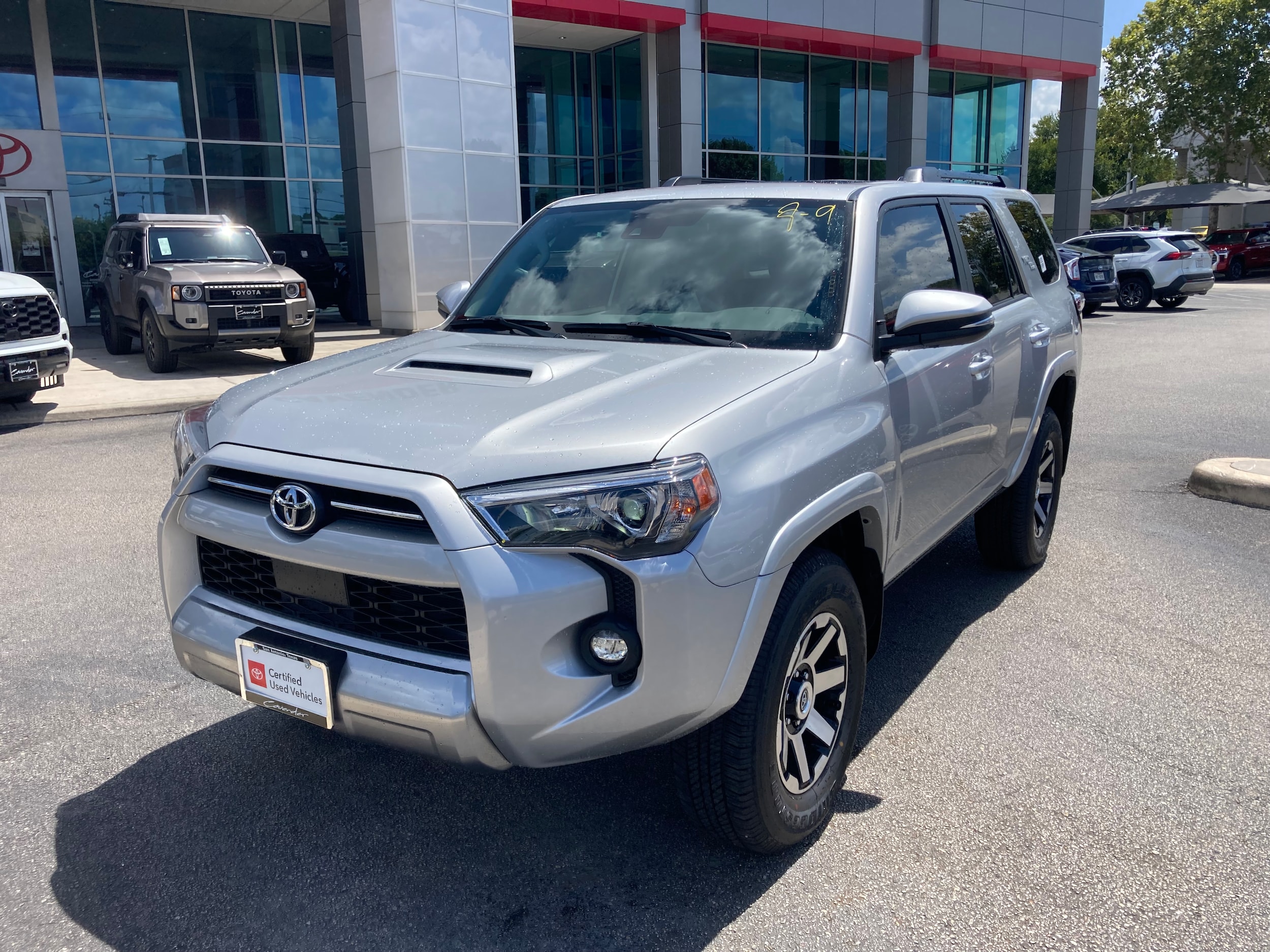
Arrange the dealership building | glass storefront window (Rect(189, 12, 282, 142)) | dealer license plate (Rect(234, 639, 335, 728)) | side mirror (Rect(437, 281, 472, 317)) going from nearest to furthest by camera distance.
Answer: dealer license plate (Rect(234, 639, 335, 728)) → side mirror (Rect(437, 281, 472, 317)) → the dealership building → glass storefront window (Rect(189, 12, 282, 142))

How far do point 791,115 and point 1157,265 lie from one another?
35.6 ft

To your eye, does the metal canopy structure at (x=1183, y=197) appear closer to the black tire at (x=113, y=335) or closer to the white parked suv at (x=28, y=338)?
the black tire at (x=113, y=335)

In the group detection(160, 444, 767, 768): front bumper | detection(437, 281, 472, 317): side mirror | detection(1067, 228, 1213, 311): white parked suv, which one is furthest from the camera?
detection(1067, 228, 1213, 311): white parked suv

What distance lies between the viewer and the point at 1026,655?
4.28m

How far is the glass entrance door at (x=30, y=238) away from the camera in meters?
21.0

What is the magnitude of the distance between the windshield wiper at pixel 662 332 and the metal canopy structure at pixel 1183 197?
129ft

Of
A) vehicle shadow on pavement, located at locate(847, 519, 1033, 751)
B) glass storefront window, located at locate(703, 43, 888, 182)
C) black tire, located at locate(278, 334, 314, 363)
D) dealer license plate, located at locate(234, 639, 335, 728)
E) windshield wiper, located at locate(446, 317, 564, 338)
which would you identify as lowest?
vehicle shadow on pavement, located at locate(847, 519, 1033, 751)

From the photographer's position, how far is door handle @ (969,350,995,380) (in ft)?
13.1

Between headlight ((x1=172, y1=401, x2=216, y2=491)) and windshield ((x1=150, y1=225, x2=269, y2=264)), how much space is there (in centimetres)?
1162

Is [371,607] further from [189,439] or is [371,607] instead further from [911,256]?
[911,256]

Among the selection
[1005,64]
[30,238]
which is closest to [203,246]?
[30,238]

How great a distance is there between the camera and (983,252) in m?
4.60

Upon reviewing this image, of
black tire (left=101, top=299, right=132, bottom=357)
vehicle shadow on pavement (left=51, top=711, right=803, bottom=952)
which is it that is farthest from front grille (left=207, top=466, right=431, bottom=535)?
black tire (left=101, top=299, right=132, bottom=357)

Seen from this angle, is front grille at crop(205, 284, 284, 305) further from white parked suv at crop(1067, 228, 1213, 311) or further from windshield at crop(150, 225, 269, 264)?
white parked suv at crop(1067, 228, 1213, 311)
